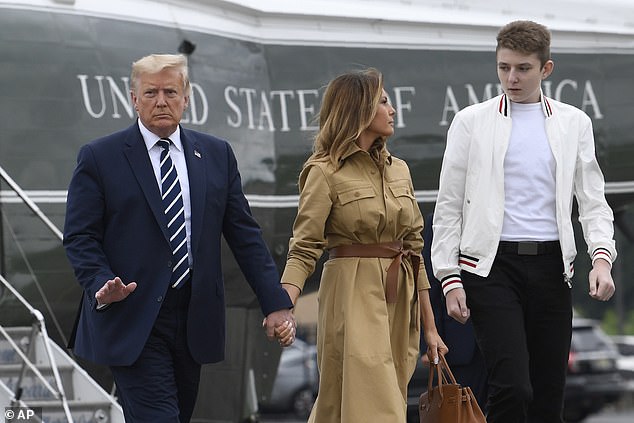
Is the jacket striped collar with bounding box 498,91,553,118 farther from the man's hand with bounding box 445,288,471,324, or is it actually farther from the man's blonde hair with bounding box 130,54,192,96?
the man's blonde hair with bounding box 130,54,192,96

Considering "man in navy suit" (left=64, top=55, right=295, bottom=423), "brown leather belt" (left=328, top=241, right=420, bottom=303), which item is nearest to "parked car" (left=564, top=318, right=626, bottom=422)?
"brown leather belt" (left=328, top=241, right=420, bottom=303)

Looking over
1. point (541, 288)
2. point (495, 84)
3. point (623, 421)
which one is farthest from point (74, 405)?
point (623, 421)

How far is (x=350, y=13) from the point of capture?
390 inches

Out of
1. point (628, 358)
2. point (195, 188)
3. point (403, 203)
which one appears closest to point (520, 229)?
point (403, 203)

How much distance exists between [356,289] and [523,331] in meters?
0.72

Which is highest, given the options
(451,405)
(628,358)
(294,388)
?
(451,405)

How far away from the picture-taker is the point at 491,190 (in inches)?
224

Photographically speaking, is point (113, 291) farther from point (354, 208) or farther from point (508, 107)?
point (508, 107)

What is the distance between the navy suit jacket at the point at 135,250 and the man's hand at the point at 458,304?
28.4 inches

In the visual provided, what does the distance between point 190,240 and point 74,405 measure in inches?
91.4

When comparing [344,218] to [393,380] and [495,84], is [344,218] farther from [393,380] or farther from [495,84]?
[495,84]

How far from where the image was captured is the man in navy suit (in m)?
5.07

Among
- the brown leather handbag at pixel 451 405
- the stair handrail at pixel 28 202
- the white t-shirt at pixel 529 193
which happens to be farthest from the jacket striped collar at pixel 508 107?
the stair handrail at pixel 28 202

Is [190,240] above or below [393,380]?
above
